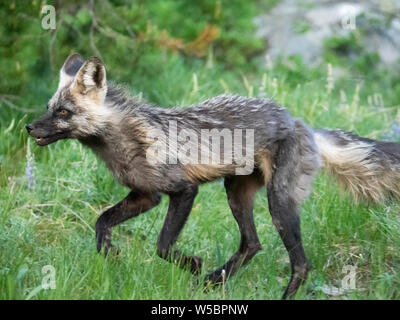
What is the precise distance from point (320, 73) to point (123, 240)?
5.69 m

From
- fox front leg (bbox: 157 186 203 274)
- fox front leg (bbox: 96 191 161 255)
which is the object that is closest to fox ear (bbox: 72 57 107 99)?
fox front leg (bbox: 96 191 161 255)

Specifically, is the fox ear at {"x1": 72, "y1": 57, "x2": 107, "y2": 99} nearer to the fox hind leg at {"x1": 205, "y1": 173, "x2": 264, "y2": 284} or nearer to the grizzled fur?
the grizzled fur

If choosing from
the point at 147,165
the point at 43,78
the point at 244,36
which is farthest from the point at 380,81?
the point at 147,165

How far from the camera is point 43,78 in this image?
9250mm

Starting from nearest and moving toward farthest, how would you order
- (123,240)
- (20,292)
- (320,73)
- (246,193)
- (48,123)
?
(20,292) → (48,123) → (246,193) → (123,240) → (320,73)

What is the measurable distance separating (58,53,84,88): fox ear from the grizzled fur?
13 millimetres

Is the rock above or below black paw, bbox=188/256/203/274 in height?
above

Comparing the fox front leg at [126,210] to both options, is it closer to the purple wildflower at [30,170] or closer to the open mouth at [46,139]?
the open mouth at [46,139]

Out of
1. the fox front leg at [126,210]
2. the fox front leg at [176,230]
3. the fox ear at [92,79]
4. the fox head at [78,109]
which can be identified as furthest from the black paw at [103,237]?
the fox ear at [92,79]

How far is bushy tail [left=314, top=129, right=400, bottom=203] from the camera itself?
5.94 meters

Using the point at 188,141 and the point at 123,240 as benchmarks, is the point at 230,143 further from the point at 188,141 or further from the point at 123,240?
the point at 123,240

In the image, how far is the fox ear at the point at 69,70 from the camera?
5980 millimetres

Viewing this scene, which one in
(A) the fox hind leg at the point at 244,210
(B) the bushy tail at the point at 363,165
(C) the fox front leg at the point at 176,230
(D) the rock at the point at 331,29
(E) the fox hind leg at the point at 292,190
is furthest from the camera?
(D) the rock at the point at 331,29
